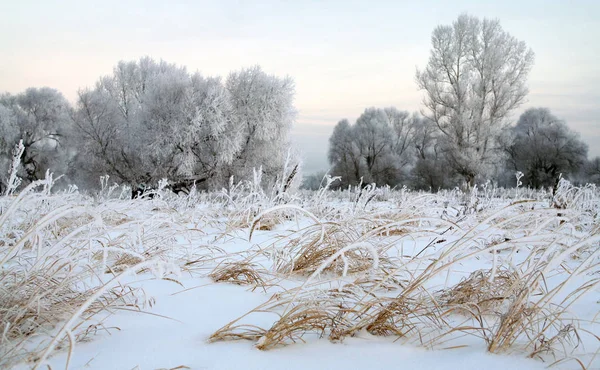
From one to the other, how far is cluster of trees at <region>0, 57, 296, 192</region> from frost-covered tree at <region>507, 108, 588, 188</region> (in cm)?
1595

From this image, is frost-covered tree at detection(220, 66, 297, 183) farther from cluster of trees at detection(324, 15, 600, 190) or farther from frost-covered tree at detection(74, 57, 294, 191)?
cluster of trees at detection(324, 15, 600, 190)

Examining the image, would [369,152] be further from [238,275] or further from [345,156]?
[238,275]

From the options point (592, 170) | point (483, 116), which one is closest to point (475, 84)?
point (483, 116)

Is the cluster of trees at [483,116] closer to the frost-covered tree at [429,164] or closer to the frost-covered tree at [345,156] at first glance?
the frost-covered tree at [429,164]

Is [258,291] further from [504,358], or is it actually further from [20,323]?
[504,358]

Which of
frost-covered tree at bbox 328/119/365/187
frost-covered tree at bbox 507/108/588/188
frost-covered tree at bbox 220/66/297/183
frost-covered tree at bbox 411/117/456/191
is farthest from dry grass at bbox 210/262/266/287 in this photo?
frost-covered tree at bbox 328/119/365/187

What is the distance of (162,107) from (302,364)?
16975 millimetres

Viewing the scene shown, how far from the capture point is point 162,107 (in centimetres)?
1641

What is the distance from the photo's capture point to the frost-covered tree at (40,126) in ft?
81.2

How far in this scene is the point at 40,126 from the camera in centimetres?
2497

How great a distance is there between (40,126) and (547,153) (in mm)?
33885

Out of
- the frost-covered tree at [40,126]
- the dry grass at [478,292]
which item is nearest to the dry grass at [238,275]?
the dry grass at [478,292]

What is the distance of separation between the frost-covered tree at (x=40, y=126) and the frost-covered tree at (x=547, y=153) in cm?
2972

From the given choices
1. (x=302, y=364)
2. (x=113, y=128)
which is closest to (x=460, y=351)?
(x=302, y=364)
